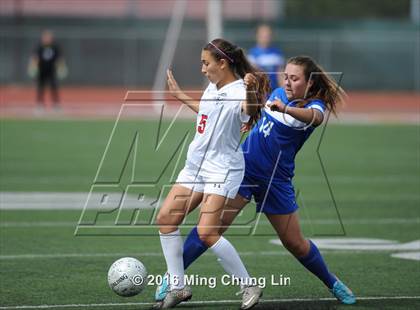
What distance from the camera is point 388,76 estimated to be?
36062 millimetres

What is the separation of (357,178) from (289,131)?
7414mm

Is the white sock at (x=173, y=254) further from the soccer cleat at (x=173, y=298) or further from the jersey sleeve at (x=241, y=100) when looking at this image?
the jersey sleeve at (x=241, y=100)

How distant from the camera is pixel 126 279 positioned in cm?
659

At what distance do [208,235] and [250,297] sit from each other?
0.49 metres

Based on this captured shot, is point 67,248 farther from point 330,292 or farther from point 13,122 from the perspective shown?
point 13,122

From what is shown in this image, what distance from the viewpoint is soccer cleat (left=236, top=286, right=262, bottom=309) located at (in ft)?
21.0

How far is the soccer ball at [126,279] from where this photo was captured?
659 cm

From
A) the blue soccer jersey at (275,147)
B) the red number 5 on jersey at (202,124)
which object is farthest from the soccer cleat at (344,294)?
the red number 5 on jersey at (202,124)

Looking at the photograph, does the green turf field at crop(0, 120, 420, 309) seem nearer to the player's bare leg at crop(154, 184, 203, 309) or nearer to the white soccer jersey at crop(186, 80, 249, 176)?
the player's bare leg at crop(154, 184, 203, 309)

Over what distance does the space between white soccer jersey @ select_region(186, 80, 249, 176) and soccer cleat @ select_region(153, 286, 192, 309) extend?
0.80 metres

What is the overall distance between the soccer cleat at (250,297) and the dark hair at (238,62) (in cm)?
112

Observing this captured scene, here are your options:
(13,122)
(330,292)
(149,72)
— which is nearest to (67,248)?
(330,292)

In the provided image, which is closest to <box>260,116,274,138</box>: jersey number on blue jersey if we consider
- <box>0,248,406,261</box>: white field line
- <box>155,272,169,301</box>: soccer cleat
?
<box>155,272,169,301</box>: soccer cleat

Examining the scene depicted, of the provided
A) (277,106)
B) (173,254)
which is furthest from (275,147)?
(173,254)
